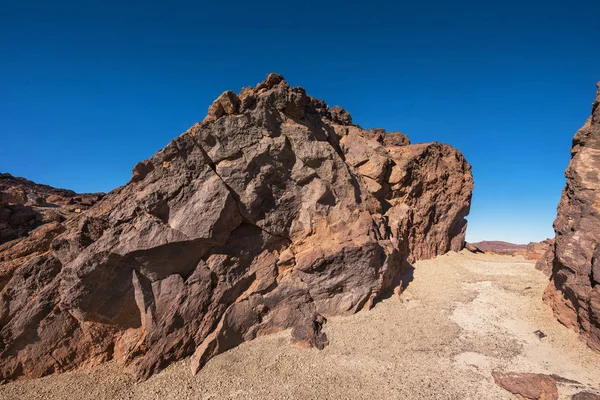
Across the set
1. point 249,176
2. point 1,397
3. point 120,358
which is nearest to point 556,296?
point 249,176

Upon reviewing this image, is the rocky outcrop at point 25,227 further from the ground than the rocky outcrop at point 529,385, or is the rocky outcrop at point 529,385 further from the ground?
the rocky outcrop at point 25,227

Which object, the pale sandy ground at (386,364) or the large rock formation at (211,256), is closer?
the pale sandy ground at (386,364)

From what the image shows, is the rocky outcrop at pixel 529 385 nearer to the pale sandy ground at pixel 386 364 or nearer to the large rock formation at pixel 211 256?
the pale sandy ground at pixel 386 364

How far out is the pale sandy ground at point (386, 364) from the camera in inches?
382

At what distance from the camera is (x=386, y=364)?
10.7 m

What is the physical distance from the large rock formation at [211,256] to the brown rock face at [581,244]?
7.04 m

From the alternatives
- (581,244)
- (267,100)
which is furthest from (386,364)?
(267,100)

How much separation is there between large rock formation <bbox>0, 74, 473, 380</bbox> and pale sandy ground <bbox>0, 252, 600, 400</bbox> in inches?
25.9

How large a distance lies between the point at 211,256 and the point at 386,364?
7.96 meters

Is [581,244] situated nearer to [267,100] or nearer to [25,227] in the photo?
[267,100]

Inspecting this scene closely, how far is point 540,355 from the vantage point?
11094mm

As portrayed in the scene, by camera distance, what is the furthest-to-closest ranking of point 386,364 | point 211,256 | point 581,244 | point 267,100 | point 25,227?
point 25,227
point 267,100
point 211,256
point 581,244
point 386,364

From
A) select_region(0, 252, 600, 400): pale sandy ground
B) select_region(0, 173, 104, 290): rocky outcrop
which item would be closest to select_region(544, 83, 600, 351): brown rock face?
select_region(0, 252, 600, 400): pale sandy ground

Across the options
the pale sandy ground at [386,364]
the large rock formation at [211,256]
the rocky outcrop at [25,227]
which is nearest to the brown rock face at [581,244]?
the pale sandy ground at [386,364]
